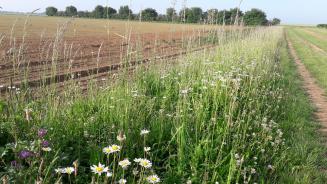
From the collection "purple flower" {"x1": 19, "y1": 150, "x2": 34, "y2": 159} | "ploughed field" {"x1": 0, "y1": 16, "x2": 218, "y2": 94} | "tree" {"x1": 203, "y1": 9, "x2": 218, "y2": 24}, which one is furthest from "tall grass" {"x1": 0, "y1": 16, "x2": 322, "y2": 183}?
"tree" {"x1": 203, "y1": 9, "x2": 218, "y2": 24}

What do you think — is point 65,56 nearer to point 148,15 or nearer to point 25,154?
point 148,15

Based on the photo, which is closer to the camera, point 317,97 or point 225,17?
point 317,97

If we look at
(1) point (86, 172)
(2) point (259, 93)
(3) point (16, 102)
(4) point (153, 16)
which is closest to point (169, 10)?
(4) point (153, 16)

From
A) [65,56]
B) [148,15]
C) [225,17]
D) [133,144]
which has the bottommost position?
[133,144]

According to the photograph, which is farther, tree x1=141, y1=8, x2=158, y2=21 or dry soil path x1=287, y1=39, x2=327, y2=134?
dry soil path x1=287, y1=39, x2=327, y2=134

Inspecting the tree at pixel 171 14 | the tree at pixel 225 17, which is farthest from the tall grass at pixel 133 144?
the tree at pixel 225 17

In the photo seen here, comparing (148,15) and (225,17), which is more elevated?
(225,17)

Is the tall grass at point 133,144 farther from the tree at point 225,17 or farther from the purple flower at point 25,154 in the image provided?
the tree at point 225,17

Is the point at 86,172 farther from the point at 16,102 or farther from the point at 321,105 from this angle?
the point at 321,105

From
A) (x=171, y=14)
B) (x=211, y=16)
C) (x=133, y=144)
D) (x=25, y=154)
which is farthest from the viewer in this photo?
(x=211, y=16)

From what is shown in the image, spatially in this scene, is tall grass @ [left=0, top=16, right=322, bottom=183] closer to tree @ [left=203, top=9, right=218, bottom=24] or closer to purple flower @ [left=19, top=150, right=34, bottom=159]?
purple flower @ [left=19, top=150, right=34, bottom=159]

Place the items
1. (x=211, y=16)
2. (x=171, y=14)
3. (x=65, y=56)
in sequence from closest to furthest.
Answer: (x=65, y=56) → (x=171, y=14) → (x=211, y=16)

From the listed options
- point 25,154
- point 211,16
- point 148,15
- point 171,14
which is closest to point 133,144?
point 25,154

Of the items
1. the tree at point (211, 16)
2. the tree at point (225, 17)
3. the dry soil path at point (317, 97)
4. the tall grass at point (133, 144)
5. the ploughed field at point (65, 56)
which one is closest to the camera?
the tall grass at point (133, 144)
